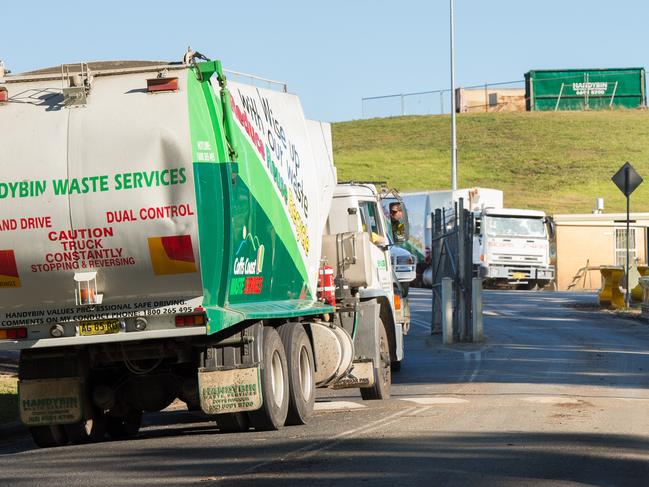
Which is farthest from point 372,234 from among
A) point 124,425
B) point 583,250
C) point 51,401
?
point 583,250

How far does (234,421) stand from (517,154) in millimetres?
74504

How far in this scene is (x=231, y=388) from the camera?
1238cm

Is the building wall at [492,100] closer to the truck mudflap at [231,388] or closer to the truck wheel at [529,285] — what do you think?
the truck wheel at [529,285]

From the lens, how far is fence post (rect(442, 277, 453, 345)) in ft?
84.7

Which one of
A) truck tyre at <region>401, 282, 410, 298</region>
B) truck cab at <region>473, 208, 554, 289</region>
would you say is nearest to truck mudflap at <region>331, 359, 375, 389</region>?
truck tyre at <region>401, 282, 410, 298</region>

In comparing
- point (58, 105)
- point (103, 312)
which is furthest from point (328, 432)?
point (58, 105)

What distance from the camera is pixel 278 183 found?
1384 centimetres

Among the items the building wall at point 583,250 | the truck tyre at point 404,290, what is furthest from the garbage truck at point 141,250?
the building wall at point 583,250

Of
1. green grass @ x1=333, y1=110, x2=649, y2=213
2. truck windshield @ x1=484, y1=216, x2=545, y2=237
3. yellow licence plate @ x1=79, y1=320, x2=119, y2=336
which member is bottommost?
yellow licence plate @ x1=79, y1=320, x2=119, y2=336

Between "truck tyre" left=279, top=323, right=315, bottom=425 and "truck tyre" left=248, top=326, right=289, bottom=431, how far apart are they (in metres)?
0.18

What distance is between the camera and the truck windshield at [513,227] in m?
45.7

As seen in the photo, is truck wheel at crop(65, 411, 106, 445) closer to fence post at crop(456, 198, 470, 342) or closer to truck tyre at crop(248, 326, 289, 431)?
truck tyre at crop(248, 326, 289, 431)

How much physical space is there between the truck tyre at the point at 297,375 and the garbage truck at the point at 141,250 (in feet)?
0.08

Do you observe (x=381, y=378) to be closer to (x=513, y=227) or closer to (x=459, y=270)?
(x=459, y=270)
